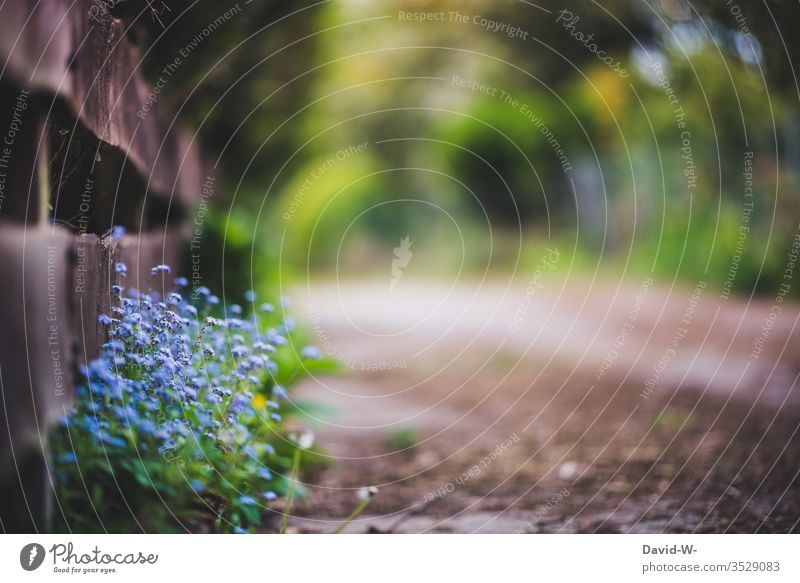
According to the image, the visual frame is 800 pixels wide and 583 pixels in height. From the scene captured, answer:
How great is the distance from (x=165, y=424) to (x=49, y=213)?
25.4 inches

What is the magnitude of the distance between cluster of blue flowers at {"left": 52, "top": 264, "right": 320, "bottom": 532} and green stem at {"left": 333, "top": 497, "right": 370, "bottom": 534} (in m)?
0.25

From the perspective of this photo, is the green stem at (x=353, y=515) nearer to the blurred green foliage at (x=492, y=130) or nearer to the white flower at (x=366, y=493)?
the white flower at (x=366, y=493)

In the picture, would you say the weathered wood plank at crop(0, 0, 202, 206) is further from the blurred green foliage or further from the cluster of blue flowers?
the cluster of blue flowers

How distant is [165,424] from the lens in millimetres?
1940

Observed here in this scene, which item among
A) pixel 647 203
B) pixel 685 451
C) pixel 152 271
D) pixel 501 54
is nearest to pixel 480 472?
pixel 685 451

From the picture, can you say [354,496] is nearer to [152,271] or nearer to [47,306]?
[152,271]

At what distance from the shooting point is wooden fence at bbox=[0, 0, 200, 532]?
1.72 meters

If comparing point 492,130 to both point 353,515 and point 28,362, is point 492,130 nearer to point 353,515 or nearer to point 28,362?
point 353,515

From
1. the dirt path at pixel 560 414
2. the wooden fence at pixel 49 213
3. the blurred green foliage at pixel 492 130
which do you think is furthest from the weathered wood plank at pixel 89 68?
the dirt path at pixel 560 414

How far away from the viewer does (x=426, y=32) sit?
5031 mm
